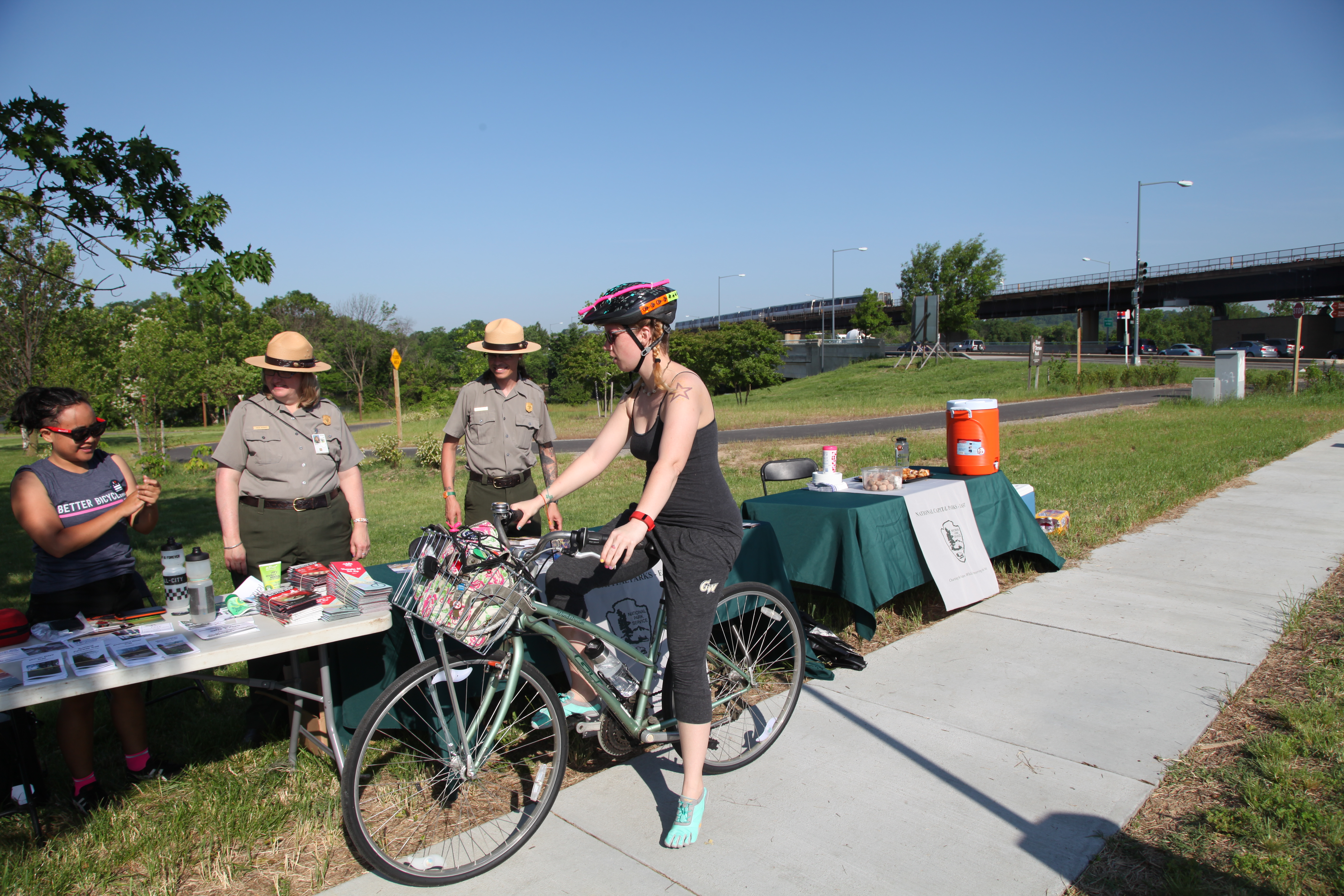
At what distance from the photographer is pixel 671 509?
299 centimetres

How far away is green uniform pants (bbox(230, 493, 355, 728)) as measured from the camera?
3859mm

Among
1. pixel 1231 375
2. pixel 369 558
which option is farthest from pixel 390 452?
pixel 1231 375

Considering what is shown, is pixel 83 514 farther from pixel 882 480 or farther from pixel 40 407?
pixel 882 480

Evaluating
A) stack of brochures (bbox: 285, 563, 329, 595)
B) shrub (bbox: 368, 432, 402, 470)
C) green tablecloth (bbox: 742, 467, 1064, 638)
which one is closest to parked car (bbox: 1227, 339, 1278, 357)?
shrub (bbox: 368, 432, 402, 470)

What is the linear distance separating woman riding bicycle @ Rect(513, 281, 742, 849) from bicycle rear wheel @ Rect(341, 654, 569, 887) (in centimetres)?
35

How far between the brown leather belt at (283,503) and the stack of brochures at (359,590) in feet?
1.95

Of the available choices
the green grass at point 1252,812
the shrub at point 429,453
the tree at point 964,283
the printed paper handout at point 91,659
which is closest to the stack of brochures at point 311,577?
the printed paper handout at point 91,659

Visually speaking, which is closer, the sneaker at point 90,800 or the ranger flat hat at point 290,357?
the sneaker at point 90,800

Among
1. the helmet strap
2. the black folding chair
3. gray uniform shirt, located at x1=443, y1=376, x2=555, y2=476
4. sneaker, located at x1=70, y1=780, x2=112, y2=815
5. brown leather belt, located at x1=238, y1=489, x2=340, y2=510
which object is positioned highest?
the helmet strap

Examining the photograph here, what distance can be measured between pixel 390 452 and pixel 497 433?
44.6 feet

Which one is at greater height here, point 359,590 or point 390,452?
point 359,590

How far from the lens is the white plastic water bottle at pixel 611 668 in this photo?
3098mm

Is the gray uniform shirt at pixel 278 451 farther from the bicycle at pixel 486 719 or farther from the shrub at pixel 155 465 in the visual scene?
the shrub at pixel 155 465

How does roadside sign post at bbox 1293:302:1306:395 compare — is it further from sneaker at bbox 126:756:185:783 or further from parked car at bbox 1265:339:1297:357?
parked car at bbox 1265:339:1297:357
